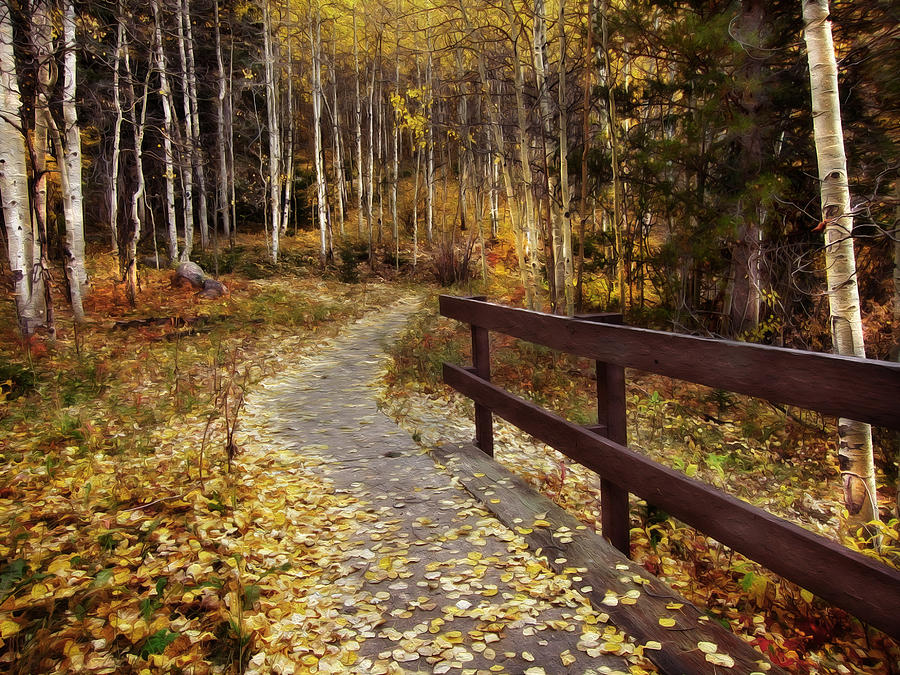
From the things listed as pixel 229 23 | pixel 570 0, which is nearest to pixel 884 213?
pixel 570 0

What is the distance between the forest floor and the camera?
2.67 meters

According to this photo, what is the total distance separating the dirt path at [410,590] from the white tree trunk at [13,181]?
6.12 m

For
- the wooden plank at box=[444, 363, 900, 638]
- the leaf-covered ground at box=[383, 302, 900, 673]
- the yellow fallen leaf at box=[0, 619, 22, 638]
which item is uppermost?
the wooden plank at box=[444, 363, 900, 638]

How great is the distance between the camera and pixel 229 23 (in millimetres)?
19328

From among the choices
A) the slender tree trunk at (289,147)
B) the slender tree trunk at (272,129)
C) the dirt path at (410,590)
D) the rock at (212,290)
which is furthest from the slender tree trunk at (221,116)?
the dirt path at (410,590)

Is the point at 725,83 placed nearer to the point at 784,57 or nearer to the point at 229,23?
the point at 784,57

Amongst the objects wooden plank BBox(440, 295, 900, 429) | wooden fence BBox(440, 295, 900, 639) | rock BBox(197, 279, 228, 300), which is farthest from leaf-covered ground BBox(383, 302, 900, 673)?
rock BBox(197, 279, 228, 300)

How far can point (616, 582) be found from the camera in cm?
291

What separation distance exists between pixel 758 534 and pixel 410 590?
1.84 metres

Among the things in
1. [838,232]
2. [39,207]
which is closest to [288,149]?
[39,207]

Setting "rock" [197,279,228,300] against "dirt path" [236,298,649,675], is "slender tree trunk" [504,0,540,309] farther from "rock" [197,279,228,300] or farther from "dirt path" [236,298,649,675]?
"rock" [197,279,228,300]

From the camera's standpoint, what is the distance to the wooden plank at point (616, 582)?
91.5 inches

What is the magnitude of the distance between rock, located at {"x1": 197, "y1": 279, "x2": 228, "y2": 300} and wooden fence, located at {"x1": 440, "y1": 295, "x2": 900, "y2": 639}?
1173 centimetres

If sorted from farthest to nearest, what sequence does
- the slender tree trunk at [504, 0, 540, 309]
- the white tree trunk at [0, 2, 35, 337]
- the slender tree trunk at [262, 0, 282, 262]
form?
the slender tree trunk at [262, 0, 282, 262], the slender tree trunk at [504, 0, 540, 309], the white tree trunk at [0, 2, 35, 337]
